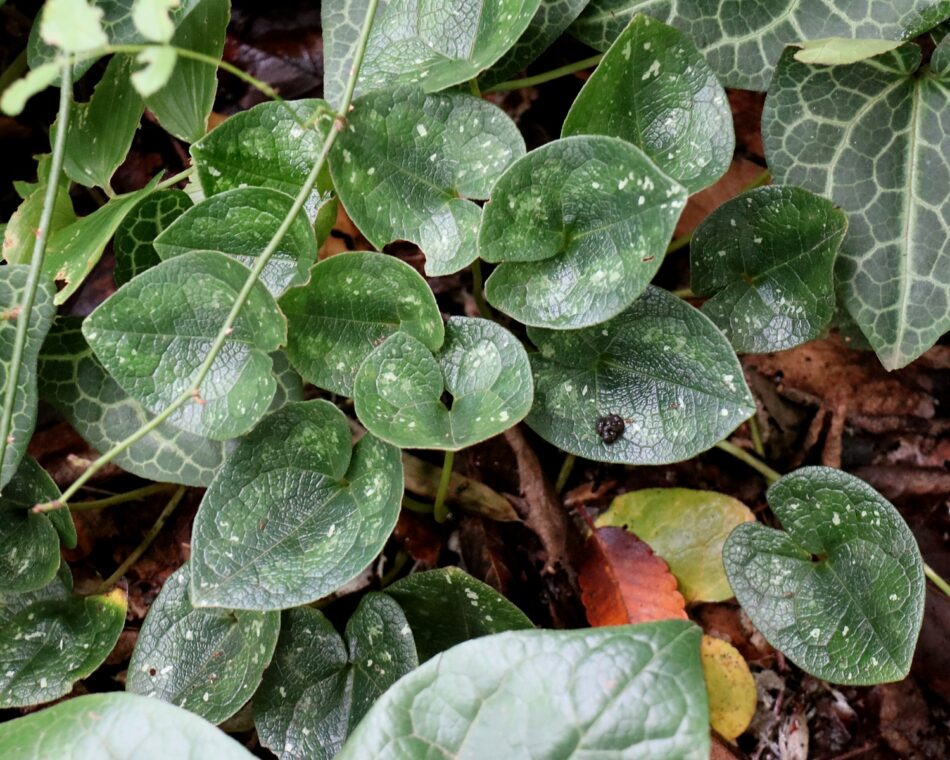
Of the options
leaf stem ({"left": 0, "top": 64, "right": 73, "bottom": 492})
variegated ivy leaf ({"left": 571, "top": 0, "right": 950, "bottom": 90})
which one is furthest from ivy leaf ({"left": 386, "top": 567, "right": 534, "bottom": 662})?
variegated ivy leaf ({"left": 571, "top": 0, "right": 950, "bottom": 90})

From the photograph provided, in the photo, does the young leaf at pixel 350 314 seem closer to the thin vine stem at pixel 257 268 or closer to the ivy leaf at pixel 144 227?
the thin vine stem at pixel 257 268

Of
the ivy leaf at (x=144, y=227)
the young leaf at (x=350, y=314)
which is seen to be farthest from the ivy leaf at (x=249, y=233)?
the ivy leaf at (x=144, y=227)

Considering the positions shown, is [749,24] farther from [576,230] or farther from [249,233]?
[249,233]

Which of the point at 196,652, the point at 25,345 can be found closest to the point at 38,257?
the point at 25,345

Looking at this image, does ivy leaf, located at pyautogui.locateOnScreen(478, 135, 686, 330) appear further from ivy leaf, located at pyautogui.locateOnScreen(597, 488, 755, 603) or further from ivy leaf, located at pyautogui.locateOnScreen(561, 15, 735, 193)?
ivy leaf, located at pyautogui.locateOnScreen(597, 488, 755, 603)

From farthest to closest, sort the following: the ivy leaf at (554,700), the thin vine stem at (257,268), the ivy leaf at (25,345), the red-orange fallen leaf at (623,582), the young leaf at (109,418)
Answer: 1. the red-orange fallen leaf at (623,582)
2. the young leaf at (109,418)
3. the ivy leaf at (25,345)
4. the thin vine stem at (257,268)
5. the ivy leaf at (554,700)

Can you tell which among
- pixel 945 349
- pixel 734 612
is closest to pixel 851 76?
pixel 945 349
